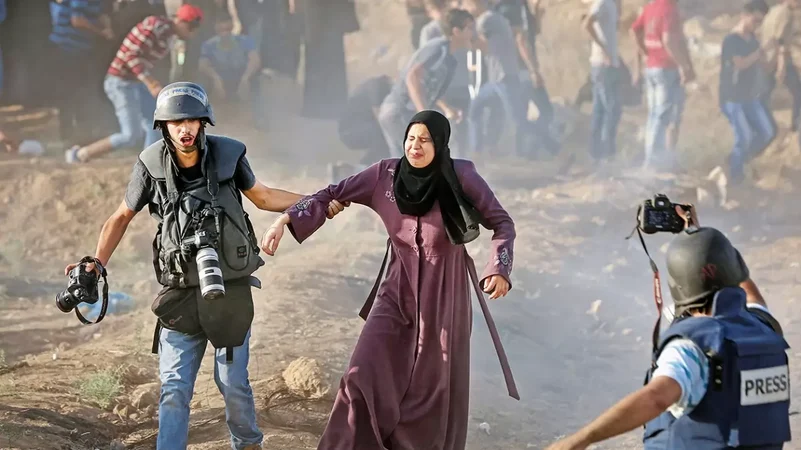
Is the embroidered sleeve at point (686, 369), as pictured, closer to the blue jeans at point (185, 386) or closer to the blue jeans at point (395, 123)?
the blue jeans at point (185, 386)

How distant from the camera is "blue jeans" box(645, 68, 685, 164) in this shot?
13.3 metres

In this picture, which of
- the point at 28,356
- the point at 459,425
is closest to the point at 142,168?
the point at 459,425

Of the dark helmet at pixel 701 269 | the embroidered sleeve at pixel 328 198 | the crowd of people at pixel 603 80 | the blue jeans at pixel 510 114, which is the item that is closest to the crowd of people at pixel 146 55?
the crowd of people at pixel 603 80

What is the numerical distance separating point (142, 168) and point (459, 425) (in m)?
1.72

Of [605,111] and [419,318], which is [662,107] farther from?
[419,318]

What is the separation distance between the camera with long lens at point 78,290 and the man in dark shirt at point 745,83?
10.5 metres

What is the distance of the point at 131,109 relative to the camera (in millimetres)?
11328

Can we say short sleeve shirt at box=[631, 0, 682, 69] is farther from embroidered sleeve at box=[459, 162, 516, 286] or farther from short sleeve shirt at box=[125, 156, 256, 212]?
short sleeve shirt at box=[125, 156, 256, 212]

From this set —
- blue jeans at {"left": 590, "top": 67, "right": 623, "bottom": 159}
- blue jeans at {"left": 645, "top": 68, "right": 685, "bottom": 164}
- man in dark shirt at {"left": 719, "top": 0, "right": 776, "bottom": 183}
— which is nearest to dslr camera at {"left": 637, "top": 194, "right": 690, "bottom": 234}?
blue jeans at {"left": 590, "top": 67, "right": 623, "bottom": 159}

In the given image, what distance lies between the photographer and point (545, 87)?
13.7m

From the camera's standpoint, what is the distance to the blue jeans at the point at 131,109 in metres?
11.3

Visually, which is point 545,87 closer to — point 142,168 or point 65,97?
point 65,97

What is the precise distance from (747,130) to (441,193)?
9.77 m

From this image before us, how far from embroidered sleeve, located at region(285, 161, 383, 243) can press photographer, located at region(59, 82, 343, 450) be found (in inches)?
10.3
